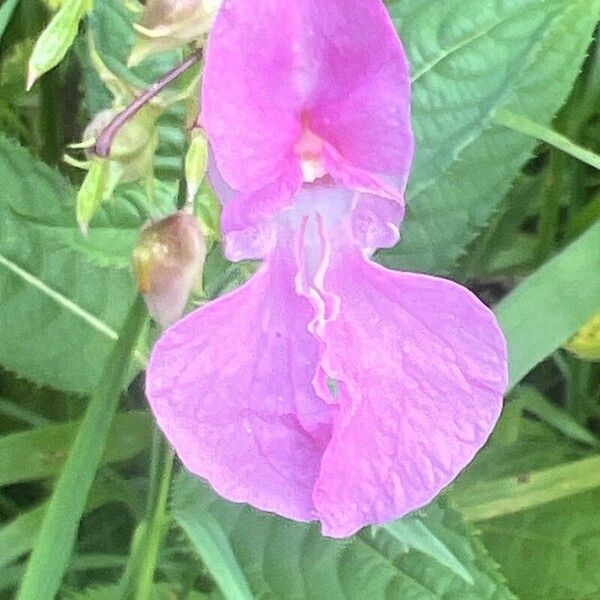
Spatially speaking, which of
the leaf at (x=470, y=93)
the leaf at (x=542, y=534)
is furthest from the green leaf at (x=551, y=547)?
the leaf at (x=470, y=93)

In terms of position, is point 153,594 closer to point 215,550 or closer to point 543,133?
point 215,550

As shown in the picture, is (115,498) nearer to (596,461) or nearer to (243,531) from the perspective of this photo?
(243,531)

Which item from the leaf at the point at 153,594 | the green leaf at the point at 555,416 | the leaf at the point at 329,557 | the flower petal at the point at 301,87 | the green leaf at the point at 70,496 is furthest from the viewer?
the green leaf at the point at 555,416

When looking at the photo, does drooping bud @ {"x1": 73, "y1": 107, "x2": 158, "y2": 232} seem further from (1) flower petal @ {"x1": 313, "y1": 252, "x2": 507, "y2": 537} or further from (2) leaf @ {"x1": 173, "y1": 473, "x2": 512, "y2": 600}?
(2) leaf @ {"x1": 173, "y1": 473, "x2": 512, "y2": 600}

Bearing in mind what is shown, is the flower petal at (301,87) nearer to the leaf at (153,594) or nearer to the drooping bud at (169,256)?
the drooping bud at (169,256)

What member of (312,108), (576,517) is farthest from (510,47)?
(576,517)

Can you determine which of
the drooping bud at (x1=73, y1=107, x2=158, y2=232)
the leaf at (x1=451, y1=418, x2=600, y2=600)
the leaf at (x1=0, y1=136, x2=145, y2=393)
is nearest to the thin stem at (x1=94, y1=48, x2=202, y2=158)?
the drooping bud at (x1=73, y1=107, x2=158, y2=232)
